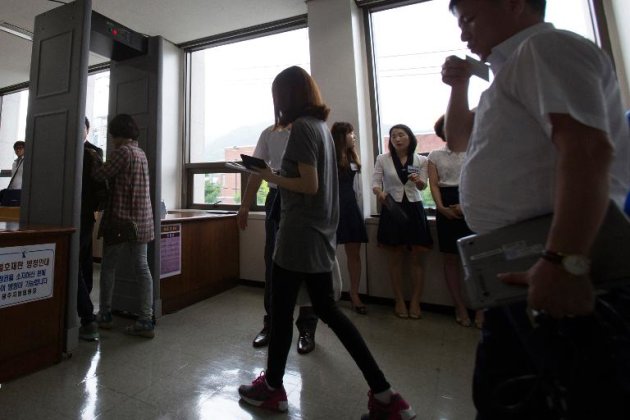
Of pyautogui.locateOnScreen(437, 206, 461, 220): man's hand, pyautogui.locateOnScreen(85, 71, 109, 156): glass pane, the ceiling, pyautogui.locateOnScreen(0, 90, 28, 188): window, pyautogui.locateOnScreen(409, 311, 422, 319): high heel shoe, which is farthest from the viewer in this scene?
pyautogui.locateOnScreen(0, 90, 28, 188): window

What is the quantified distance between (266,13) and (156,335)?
2978 mm

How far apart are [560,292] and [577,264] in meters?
0.05

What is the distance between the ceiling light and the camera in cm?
327

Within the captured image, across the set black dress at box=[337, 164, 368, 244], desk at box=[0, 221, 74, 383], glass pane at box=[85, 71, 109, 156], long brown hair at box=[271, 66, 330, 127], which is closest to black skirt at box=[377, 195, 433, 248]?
black dress at box=[337, 164, 368, 244]

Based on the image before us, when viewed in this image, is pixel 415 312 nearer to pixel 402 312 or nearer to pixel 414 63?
pixel 402 312

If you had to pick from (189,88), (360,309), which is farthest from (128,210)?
(189,88)

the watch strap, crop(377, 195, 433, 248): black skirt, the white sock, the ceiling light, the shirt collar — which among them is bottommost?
the white sock

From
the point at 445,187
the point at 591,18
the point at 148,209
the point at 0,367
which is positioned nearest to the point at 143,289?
the point at 148,209

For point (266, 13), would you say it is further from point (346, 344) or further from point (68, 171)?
point (346, 344)

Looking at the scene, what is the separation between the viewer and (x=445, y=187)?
89.4 inches

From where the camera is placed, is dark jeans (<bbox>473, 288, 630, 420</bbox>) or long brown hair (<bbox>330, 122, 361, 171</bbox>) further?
long brown hair (<bbox>330, 122, 361, 171</bbox>)

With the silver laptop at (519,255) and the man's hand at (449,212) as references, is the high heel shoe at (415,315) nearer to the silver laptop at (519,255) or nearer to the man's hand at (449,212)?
the man's hand at (449,212)

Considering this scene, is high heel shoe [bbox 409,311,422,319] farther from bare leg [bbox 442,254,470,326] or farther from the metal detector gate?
the metal detector gate

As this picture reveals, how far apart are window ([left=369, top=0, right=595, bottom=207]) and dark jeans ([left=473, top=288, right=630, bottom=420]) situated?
223cm
